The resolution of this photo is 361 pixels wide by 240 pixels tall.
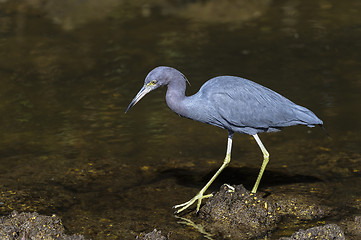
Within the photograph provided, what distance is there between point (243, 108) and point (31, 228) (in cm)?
220

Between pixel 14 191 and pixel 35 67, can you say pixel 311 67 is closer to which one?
pixel 35 67

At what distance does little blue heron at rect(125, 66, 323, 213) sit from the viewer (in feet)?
19.4

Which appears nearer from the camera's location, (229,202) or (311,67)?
(229,202)

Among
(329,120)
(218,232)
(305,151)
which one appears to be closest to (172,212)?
(218,232)

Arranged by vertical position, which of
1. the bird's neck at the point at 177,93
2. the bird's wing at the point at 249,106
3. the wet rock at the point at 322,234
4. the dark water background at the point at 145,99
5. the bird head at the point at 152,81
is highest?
the bird head at the point at 152,81

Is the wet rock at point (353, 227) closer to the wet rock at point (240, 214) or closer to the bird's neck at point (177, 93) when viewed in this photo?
the wet rock at point (240, 214)

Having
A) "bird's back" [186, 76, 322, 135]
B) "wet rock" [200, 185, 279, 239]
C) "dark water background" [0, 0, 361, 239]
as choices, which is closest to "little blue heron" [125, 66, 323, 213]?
"bird's back" [186, 76, 322, 135]

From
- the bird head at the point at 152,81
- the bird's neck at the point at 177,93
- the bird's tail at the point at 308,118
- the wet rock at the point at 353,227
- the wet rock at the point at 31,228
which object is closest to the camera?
the wet rock at the point at 31,228

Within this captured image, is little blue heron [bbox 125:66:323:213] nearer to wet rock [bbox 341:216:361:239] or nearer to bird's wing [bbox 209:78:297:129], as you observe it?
bird's wing [bbox 209:78:297:129]

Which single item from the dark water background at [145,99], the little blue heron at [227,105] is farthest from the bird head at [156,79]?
the dark water background at [145,99]

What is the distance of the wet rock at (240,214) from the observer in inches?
219

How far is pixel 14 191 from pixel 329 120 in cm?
392

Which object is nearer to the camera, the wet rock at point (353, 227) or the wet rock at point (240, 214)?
the wet rock at point (353, 227)

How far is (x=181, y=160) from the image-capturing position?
7184 mm
